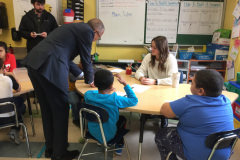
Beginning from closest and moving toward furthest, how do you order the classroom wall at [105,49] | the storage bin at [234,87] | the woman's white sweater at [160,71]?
the woman's white sweater at [160,71]
the storage bin at [234,87]
the classroom wall at [105,49]

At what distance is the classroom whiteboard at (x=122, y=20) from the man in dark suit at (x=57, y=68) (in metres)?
2.37

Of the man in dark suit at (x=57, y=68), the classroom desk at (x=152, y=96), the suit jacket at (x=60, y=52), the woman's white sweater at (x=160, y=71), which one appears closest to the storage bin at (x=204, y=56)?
the woman's white sweater at (x=160, y=71)

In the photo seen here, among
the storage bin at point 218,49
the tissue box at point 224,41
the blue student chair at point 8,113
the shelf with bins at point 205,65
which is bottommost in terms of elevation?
the blue student chair at point 8,113

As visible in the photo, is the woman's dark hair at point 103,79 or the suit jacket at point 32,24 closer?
the woman's dark hair at point 103,79

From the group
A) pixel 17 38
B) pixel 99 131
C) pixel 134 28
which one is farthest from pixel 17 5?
pixel 99 131

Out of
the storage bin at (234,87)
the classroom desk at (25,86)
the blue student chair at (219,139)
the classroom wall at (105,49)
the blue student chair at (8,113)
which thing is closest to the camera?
the blue student chair at (219,139)

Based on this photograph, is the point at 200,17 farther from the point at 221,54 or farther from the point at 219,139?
the point at 219,139

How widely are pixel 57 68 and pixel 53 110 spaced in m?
0.38

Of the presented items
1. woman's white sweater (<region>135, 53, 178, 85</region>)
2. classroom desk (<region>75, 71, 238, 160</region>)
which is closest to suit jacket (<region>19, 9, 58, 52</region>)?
classroom desk (<region>75, 71, 238, 160</region>)

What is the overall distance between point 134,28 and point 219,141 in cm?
325

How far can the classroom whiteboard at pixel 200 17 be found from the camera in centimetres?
391

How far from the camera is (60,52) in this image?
1.57 meters

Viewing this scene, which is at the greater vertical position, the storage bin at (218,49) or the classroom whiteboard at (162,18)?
the classroom whiteboard at (162,18)

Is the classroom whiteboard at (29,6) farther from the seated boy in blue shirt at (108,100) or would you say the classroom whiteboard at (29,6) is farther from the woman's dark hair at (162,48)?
the seated boy in blue shirt at (108,100)
